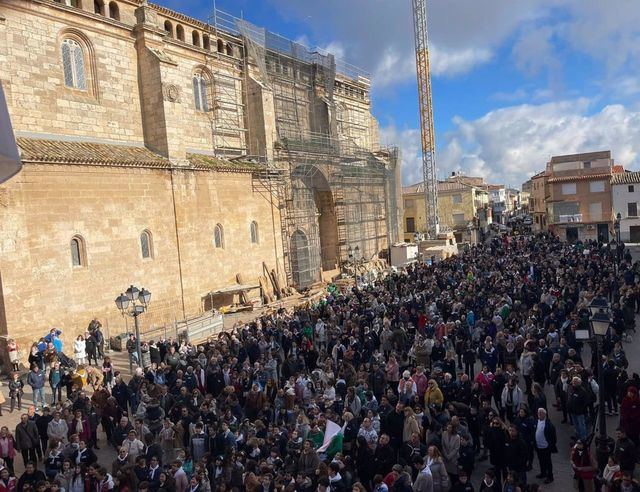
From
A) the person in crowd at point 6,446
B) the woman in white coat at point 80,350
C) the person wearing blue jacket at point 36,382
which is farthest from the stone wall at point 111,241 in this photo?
the person in crowd at point 6,446

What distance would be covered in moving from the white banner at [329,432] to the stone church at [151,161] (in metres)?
12.9

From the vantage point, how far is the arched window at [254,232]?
2761 centimetres

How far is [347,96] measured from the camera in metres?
38.3

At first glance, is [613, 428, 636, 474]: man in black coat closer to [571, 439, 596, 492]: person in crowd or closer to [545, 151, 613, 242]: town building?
[571, 439, 596, 492]: person in crowd

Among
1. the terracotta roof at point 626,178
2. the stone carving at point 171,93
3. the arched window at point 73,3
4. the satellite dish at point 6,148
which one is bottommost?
the satellite dish at point 6,148

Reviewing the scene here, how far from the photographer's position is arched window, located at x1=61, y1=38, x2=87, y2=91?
816 inches

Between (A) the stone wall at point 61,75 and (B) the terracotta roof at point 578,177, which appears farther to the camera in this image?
(B) the terracotta roof at point 578,177

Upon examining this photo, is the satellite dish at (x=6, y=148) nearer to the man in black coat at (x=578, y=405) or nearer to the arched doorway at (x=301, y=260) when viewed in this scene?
the man in black coat at (x=578, y=405)

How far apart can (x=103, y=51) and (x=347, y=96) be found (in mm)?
20177

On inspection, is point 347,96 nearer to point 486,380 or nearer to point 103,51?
point 103,51

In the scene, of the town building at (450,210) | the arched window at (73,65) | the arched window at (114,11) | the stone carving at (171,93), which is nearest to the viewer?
the arched window at (73,65)

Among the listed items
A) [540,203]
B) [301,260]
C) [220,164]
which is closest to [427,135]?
[540,203]

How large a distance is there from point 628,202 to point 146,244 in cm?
4049

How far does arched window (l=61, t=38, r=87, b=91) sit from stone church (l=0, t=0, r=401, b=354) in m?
0.05
